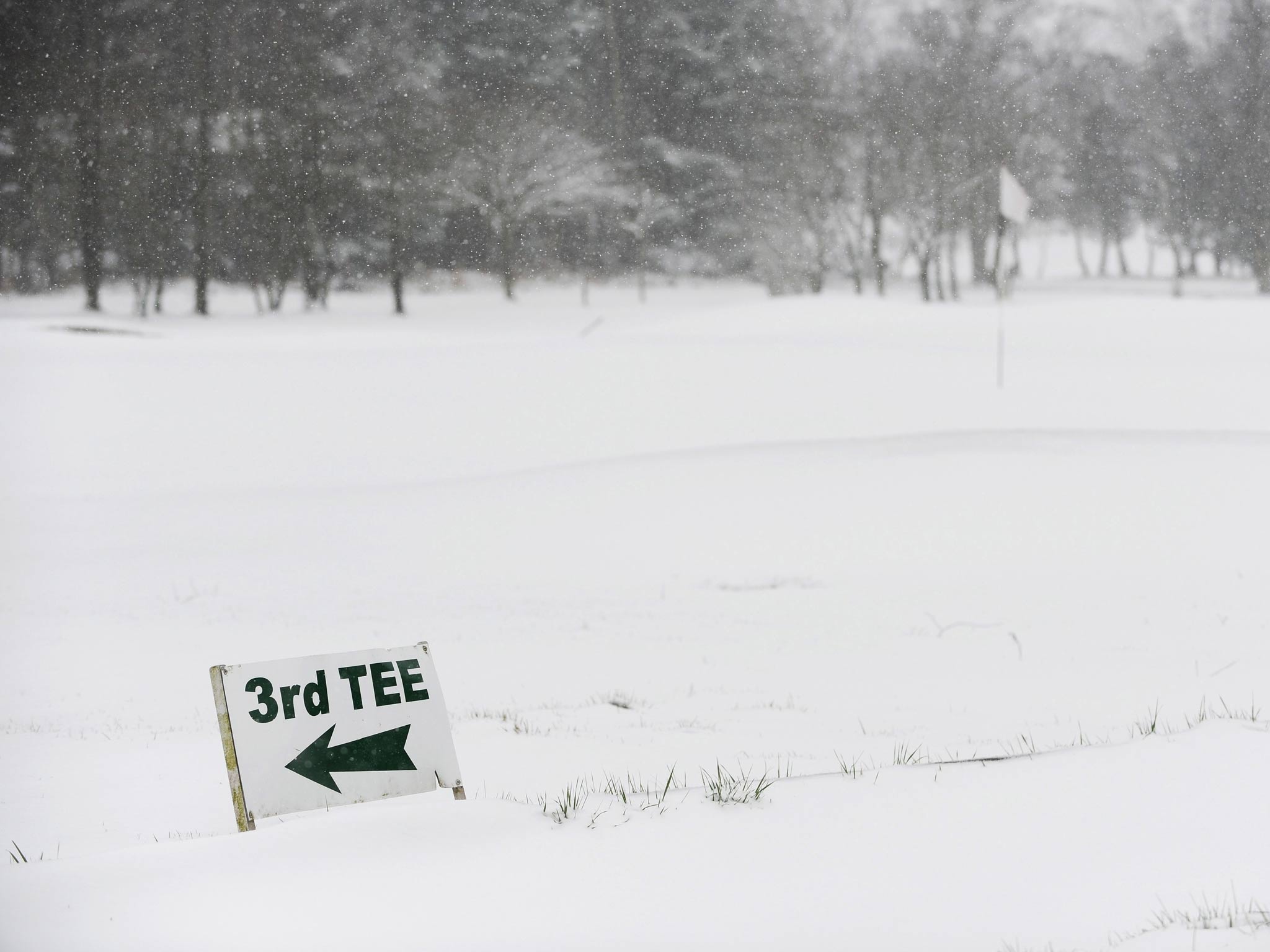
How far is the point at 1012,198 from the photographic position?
1038 cm

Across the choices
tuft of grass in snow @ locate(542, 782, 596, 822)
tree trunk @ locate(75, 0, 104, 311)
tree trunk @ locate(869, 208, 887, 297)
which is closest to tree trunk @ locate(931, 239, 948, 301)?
tree trunk @ locate(869, 208, 887, 297)

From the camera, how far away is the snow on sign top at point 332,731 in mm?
2285

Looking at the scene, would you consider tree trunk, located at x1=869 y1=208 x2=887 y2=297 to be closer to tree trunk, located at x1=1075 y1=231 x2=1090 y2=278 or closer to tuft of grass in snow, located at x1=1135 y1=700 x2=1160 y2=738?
tree trunk, located at x1=1075 y1=231 x2=1090 y2=278

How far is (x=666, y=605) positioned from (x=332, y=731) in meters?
4.22

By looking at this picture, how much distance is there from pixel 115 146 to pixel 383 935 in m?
12.1

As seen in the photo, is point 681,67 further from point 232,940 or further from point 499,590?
point 232,940

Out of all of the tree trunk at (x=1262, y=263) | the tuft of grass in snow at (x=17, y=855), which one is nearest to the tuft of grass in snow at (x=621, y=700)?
the tuft of grass in snow at (x=17, y=855)

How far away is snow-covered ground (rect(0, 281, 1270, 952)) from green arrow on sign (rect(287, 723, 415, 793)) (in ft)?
0.33

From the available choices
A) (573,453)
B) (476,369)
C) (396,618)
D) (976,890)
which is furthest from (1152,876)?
(476,369)

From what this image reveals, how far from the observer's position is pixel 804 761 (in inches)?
133

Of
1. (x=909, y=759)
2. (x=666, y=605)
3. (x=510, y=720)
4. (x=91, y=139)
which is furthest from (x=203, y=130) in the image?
(x=909, y=759)

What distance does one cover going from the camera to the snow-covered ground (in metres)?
2.04

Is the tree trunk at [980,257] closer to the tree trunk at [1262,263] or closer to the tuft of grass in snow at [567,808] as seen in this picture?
the tree trunk at [1262,263]

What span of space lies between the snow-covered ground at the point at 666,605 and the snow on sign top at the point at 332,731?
97mm
